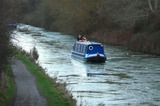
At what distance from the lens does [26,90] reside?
15.4 meters

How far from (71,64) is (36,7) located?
75341mm

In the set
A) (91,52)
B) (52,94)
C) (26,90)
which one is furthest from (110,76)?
(26,90)

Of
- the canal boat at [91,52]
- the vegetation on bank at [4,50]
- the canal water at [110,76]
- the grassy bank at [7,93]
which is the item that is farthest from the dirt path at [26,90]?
the canal boat at [91,52]

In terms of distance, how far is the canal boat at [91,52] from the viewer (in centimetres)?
3591

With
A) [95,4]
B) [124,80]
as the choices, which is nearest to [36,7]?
[95,4]

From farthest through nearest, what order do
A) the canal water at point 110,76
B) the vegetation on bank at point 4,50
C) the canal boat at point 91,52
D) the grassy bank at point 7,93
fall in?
the canal boat at point 91,52 < the canal water at point 110,76 < the grassy bank at point 7,93 < the vegetation on bank at point 4,50

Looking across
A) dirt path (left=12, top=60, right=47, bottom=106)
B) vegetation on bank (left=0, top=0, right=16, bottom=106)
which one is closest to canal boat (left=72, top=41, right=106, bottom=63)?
dirt path (left=12, top=60, right=47, bottom=106)

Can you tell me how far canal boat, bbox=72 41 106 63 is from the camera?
35.9m

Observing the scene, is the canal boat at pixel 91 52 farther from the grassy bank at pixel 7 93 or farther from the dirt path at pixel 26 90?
the grassy bank at pixel 7 93

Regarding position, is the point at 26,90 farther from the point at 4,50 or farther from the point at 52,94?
the point at 4,50

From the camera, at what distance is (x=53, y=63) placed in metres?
34.4

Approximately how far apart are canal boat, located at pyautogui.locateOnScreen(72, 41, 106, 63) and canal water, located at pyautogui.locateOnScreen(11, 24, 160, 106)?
2.72 ft

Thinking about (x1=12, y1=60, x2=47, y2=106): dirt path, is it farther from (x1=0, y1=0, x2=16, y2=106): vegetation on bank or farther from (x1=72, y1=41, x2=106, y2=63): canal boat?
(x1=72, y1=41, x2=106, y2=63): canal boat

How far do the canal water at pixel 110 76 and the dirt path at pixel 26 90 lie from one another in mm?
1714
